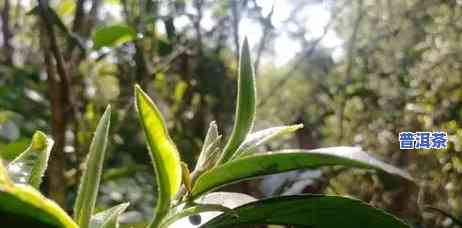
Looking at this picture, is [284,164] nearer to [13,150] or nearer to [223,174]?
[223,174]

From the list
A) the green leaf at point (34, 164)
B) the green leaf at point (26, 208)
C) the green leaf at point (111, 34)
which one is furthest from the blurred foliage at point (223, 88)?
the green leaf at point (26, 208)

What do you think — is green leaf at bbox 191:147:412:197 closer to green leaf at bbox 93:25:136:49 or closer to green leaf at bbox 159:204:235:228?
green leaf at bbox 159:204:235:228

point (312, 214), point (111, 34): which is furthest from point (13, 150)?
point (312, 214)

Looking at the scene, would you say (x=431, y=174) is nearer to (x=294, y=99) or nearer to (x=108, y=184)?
(x=108, y=184)

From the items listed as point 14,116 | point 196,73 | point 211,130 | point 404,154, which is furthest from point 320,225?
point 196,73

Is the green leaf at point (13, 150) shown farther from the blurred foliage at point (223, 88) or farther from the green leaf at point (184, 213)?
the green leaf at point (184, 213)

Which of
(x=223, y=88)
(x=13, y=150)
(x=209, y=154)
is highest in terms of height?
(x=209, y=154)
